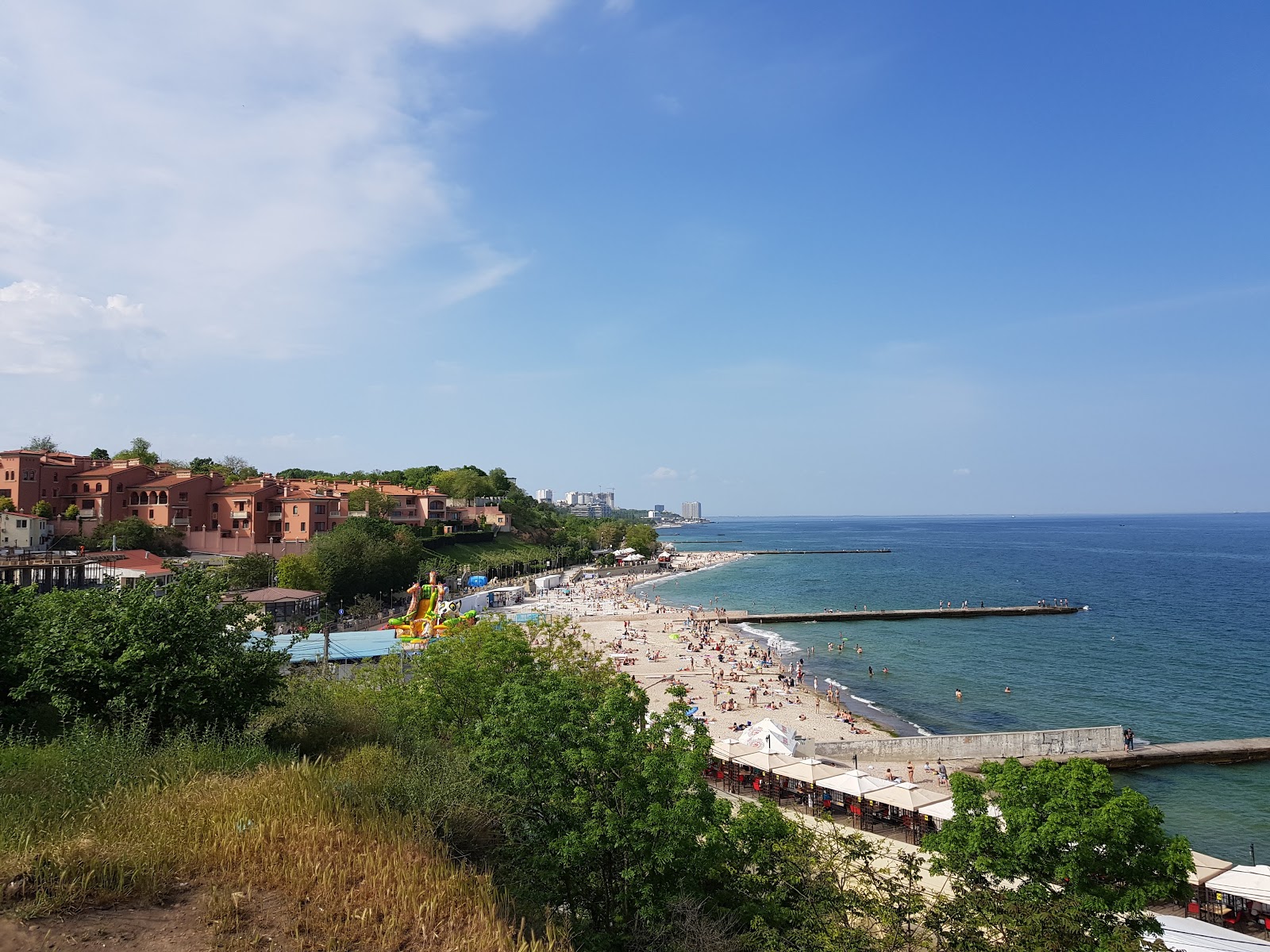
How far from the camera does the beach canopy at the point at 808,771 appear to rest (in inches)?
832

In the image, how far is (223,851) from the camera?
6301 mm

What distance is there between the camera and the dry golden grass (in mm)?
5551

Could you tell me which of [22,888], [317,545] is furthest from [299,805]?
[317,545]

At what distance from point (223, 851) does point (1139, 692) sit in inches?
1682

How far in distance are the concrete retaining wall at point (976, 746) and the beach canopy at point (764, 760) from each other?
4.10 metres

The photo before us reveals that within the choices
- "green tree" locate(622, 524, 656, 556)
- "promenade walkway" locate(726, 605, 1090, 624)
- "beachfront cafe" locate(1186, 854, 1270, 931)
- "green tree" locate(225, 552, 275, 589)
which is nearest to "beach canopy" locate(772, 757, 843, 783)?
"beachfront cafe" locate(1186, 854, 1270, 931)

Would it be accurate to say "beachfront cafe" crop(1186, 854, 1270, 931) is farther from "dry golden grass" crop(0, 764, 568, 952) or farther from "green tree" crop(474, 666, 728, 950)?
"dry golden grass" crop(0, 764, 568, 952)

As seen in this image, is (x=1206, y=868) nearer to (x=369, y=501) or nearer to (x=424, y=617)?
(x=424, y=617)

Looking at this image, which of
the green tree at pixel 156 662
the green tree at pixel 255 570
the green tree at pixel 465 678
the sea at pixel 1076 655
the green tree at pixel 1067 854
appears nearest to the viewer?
the green tree at pixel 1067 854

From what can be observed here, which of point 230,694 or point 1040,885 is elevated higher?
point 230,694

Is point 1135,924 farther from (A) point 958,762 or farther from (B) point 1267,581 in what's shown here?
(B) point 1267,581

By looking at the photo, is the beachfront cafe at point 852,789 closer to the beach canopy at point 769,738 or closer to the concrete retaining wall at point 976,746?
the beach canopy at point 769,738

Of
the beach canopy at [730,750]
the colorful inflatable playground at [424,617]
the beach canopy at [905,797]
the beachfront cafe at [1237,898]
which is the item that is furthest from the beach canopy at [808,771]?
the colorful inflatable playground at [424,617]

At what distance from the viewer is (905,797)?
19359 millimetres
